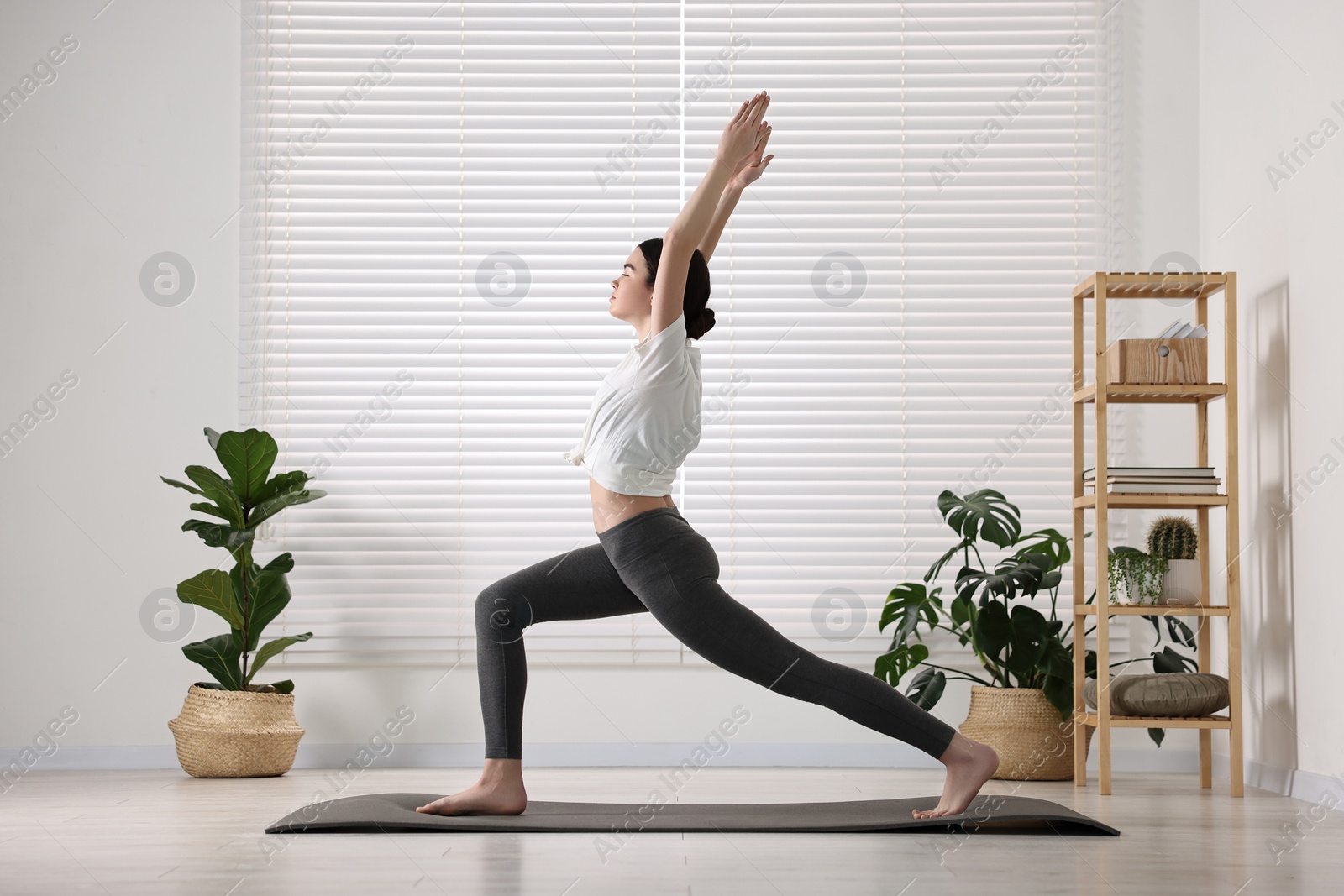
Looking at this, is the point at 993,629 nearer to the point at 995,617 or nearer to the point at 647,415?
the point at 995,617

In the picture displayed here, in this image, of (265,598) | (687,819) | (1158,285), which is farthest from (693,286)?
(265,598)

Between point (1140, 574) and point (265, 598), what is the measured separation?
2.44m

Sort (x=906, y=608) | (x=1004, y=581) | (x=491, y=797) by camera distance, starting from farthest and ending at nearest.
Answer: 1. (x=906, y=608)
2. (x=1004, y=581)
3. (x=491, y=797)

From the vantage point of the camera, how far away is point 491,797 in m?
2.27

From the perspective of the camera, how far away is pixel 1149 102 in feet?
12.1

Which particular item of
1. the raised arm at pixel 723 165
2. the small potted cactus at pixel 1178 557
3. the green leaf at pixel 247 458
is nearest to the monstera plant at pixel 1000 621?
the small potted cactus at pixel 1178 557

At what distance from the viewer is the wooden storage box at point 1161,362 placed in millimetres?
3012

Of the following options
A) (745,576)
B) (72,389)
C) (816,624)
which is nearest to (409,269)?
(72,389)

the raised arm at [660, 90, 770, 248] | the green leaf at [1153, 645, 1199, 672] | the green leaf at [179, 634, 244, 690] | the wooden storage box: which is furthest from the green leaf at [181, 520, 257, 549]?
the green leaf at [1153, 645, 1199, 672]

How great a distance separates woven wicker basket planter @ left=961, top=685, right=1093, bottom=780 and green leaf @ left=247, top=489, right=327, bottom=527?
6.59 ft

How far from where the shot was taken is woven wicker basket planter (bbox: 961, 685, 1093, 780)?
124 inches

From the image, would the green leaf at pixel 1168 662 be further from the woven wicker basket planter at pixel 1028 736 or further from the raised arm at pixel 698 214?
the raised arm at pixel 698 214

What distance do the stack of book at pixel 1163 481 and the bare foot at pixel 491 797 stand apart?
1.72 m

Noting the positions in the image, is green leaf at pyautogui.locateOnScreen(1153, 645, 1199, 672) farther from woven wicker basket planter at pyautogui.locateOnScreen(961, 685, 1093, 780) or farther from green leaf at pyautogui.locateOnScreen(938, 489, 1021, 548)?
green leaf at pyautogui.locateOnScreen(938, 489, 1021, 548)
